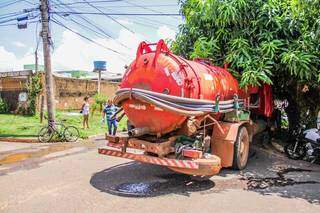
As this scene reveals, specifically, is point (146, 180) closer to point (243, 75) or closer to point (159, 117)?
point (159, 117)

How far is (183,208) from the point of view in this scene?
5.79 m

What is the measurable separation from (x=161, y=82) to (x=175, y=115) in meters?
0.69

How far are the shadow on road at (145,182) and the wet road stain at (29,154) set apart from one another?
324cm

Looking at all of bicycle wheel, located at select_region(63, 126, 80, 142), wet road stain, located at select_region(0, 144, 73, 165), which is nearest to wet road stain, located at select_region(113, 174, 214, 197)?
wet road stain, located at select_region(0, 144, 73, 165)

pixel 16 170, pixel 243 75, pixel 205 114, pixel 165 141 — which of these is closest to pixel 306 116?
pixel 243 75

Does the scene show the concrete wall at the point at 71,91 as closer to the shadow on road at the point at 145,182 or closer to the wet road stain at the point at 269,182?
the shadow on road at the point at 145,182

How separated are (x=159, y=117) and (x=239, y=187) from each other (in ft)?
6.92

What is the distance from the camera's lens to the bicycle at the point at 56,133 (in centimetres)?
1434

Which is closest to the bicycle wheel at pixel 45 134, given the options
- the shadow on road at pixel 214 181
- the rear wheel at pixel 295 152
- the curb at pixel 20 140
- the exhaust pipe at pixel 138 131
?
the curb at pixel 20 140

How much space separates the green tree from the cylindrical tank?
6.33 ft

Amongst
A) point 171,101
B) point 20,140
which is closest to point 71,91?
point 20,140

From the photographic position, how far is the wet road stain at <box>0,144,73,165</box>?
10145 mm

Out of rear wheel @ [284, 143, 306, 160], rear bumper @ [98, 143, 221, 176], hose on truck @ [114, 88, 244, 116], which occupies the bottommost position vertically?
rear wheel @ [284, 143, 306, 160]

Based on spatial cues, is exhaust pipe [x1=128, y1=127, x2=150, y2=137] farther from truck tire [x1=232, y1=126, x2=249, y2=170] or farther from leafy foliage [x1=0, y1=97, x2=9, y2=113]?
leafy foliage [x1=0, y1=97, x2=9, y2=113]
